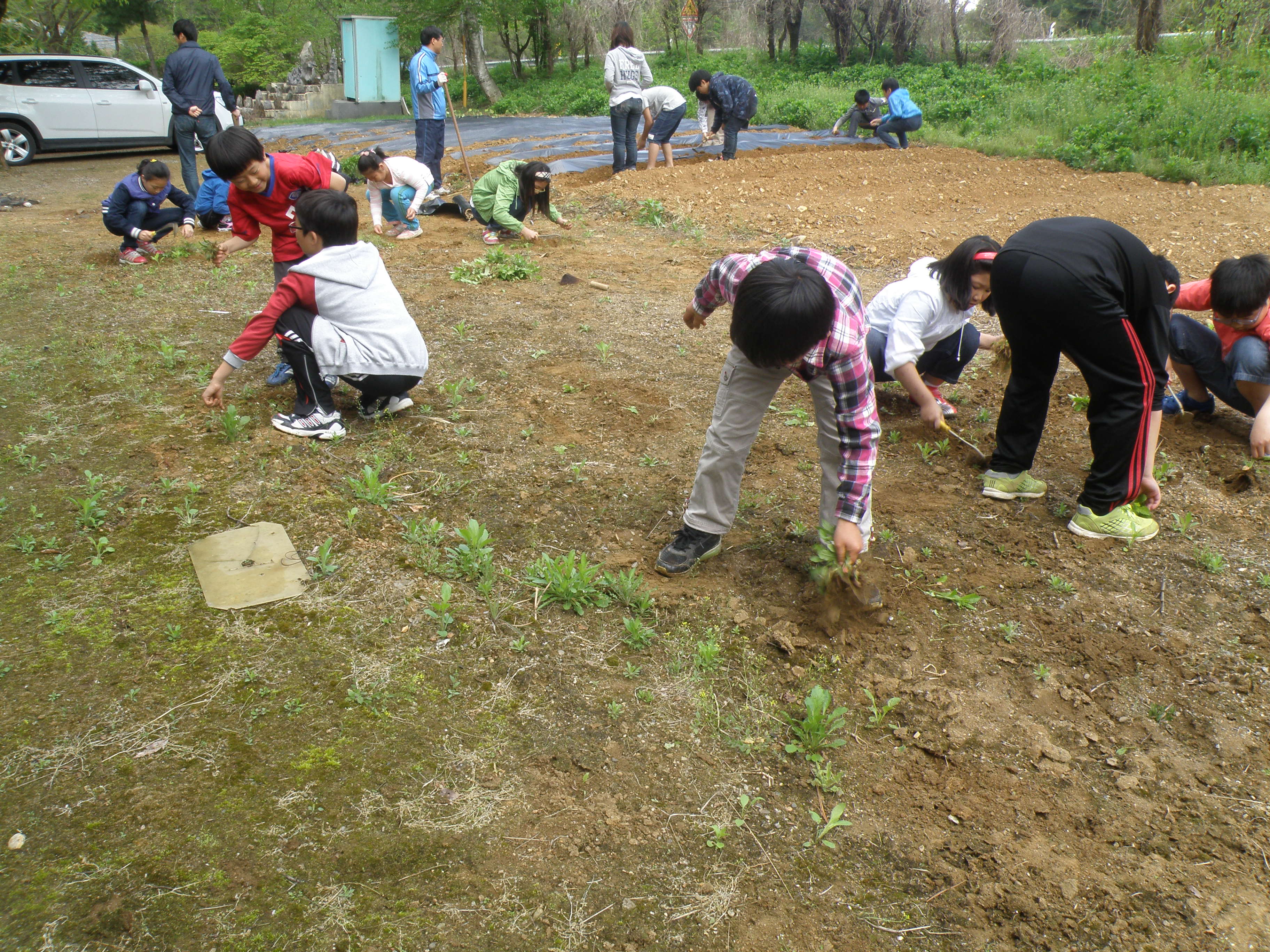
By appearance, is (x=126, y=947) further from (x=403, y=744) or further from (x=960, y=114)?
(x=960, y=114)

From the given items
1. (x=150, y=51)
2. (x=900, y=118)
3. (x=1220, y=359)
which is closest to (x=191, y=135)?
(x=1220, y=359)

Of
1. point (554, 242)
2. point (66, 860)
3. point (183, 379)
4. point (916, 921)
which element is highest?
point (554, 242)

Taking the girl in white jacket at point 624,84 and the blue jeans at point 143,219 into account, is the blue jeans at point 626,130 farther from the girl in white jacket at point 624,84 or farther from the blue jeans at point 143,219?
the blue jeans at point 143,219

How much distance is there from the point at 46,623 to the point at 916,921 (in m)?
2.54

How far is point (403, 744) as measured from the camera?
2.17 meters

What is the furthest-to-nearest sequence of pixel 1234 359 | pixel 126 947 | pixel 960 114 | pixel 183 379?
pixel 960 114 → pixel 183 379 → pixel 1234 359 → pixel 126 947

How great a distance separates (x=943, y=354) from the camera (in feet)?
13.3

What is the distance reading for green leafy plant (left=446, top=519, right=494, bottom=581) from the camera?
9.27 ft

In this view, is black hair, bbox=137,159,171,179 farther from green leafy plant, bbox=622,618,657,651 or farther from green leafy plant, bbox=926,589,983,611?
green leafy plant, bbox=926,589,983,611

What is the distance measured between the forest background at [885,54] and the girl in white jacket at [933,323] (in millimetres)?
6858

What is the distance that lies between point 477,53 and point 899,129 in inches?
611

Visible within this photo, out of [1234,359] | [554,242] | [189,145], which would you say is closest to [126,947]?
[1234,359]

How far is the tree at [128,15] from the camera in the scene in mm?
24781

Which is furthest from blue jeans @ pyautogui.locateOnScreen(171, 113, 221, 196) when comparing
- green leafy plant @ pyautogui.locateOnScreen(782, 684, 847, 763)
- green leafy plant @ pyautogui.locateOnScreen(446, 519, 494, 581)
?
green leafy plant @ pyautogui.locateOnScreen(782, 684, 847, 763)
